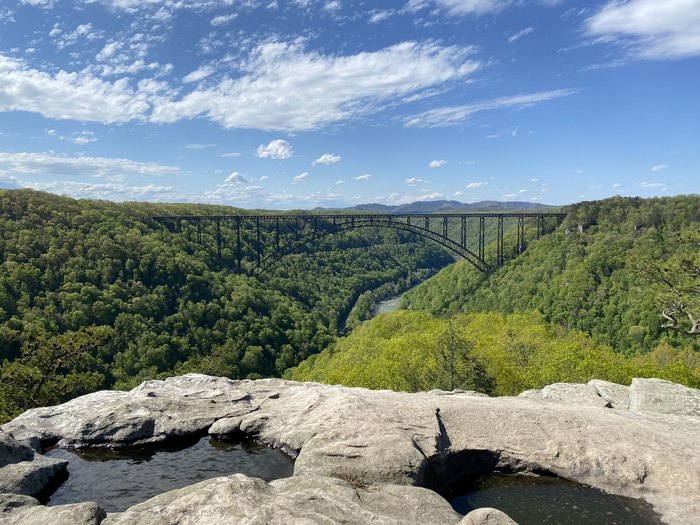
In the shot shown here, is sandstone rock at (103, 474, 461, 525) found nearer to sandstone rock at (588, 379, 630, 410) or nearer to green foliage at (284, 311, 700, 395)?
sandstone rock at (588, 379, 630, 410)

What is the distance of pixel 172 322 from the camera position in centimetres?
5362

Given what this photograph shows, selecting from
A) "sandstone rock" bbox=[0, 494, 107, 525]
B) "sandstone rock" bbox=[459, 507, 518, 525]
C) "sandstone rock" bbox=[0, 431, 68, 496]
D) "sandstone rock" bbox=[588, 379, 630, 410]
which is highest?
"sandstone rock" bbox=[0, 494, 107, 525]

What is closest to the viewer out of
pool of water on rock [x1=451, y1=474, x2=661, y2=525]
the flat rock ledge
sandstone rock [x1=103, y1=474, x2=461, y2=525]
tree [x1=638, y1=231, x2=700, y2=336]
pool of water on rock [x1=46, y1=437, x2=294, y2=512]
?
sandstone rock [x1=103, y1=474, x2=461, y2=525]

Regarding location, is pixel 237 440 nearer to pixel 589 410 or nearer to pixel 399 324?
pixel 589 410

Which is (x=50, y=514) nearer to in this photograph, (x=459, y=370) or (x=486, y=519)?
(x=486, y=519)

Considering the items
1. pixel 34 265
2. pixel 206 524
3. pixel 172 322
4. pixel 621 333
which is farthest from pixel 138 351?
pixel 621 333

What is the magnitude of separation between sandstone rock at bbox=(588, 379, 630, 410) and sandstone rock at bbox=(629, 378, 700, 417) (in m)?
0.24

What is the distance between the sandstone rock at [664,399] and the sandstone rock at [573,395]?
0.98m

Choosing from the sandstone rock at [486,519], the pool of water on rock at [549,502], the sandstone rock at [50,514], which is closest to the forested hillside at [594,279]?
the pool of water on rock at [549,502]

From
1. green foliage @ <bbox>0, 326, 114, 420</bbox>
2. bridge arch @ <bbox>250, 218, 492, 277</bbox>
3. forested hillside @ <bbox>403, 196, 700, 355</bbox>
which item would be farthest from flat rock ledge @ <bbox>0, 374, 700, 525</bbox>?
bridge arch @ <bbox>250, 218, 492, 277</bbox>

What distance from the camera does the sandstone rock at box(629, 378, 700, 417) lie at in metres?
14.8

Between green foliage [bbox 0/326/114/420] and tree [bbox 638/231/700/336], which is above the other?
tree [bbox 638/231/700/336]

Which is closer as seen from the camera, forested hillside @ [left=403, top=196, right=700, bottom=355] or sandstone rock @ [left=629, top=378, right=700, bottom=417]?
sandstone rock @ [left=629, top=378, right=700, bottom=417]

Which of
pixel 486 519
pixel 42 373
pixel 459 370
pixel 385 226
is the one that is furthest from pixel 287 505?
pixel 385 226
